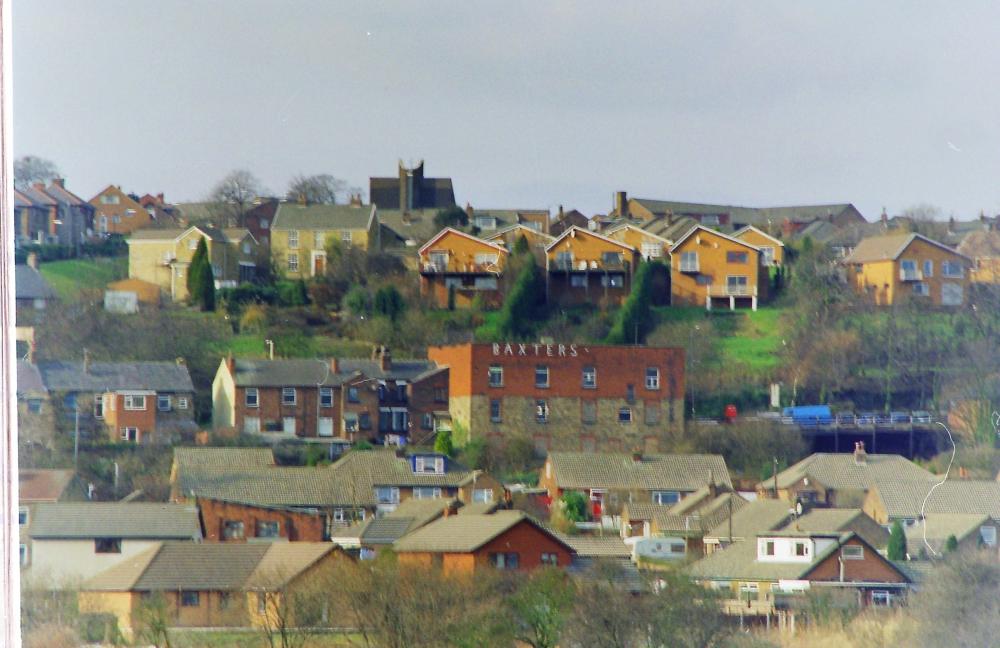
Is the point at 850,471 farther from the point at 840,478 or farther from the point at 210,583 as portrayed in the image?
the point at 210,583

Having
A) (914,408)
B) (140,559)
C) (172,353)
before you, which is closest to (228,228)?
(172,353)

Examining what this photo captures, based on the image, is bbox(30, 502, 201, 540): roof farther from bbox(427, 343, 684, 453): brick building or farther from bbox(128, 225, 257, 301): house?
bbox(128, 225, 257, 301): house

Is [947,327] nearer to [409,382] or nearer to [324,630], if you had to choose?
[409,382]

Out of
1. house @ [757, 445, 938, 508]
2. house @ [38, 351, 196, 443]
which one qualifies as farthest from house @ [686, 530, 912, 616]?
house @ [38, 351, 196, 443]

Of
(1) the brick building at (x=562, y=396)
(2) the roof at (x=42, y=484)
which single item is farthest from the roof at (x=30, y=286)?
(1) the brick building at (x=562, y=396)

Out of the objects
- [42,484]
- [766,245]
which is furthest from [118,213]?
[766,245]

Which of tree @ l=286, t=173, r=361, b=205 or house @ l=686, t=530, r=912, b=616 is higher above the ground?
tree @ l=286, t=173, r=361, b=205

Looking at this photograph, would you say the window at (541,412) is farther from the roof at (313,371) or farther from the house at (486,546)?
the house at (486,546)
